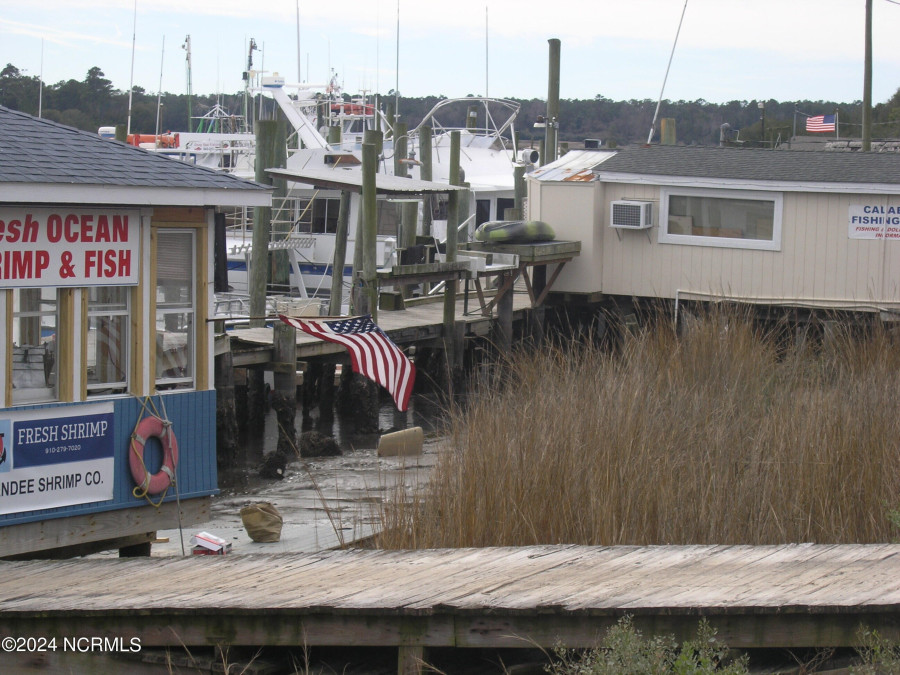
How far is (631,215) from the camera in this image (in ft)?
61.5

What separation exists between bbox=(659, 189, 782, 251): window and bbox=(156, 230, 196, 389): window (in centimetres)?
1144

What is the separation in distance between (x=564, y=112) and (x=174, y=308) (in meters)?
90.2

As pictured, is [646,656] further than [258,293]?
No

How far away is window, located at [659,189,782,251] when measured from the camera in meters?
18.1

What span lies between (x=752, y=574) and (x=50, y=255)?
5.67 meters

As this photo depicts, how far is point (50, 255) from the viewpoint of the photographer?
820 cm

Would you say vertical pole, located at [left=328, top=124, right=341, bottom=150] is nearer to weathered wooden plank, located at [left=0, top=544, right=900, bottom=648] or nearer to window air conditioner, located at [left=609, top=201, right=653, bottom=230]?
window air conditioner, located at [left=609, top=201, right=653, bottom=230]

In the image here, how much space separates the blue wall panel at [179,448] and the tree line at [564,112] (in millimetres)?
48245

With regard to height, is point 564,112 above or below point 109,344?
Answer: above

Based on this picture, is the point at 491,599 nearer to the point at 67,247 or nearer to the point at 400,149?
the point at 67,247

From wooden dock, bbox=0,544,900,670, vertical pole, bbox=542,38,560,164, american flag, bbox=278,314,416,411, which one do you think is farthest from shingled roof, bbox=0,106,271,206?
vertical pole, bbox=542,38,560,164

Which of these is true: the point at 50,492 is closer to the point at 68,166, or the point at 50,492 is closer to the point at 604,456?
the point at 68,166

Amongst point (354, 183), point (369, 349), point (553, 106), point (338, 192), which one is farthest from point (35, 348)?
point (553, 106)

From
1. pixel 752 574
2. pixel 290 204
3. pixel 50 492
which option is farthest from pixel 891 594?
pixel 290 204
